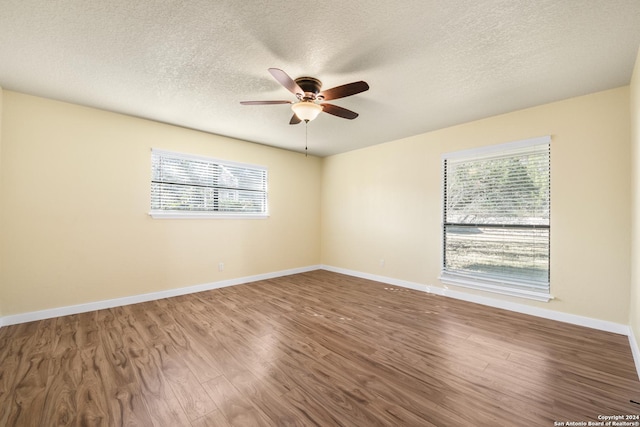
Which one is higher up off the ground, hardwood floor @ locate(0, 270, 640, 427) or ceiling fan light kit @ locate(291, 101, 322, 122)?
ceiling fan light kit @ locate(291, 101, 322, 122)

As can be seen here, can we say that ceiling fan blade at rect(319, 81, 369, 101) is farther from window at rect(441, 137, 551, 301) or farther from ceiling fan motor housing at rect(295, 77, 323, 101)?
window at rect(441, 137, 551, 301)

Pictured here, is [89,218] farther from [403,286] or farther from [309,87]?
[403,286]

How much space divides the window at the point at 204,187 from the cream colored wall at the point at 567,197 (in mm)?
2469

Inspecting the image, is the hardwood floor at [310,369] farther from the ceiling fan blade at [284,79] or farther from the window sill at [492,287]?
the ceiling fan blade at [284,79]

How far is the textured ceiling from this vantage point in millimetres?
1699

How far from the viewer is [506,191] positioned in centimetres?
340

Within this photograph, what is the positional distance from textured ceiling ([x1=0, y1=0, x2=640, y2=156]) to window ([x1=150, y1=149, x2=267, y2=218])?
3.16ft

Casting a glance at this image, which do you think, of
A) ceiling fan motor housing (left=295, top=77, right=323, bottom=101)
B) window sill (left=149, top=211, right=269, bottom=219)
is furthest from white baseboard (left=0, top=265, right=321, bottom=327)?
ceiling fan motor housing (left=295, top=77, right=323, bottom=101)

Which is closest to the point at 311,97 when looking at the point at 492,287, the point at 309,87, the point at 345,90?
the point at 309,87

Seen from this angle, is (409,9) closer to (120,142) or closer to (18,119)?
(120,142)

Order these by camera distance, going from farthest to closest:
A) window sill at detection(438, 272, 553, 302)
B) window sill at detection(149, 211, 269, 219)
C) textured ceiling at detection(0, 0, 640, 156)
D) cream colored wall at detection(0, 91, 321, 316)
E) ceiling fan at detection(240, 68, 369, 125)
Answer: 1. window sill at detection(149, 211, 269, 219)
2. window sill at detection(438, 272, 553, 302)
3. cream colored wall at detection(0, 91, 321, 316)
4. ceiling fan at detection(240, 68, 369, 125)
5. textured ceiling at detection(0, 0, 640, 156)

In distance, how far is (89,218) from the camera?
10.7ft

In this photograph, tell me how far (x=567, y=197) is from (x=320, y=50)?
3161 mm

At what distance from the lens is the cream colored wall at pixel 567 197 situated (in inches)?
106
